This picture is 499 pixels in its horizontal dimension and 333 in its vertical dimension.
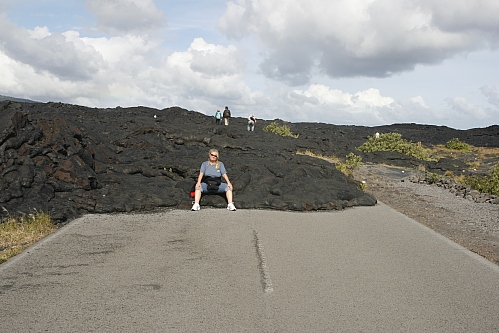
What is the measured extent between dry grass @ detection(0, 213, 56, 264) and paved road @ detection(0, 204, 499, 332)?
306mm

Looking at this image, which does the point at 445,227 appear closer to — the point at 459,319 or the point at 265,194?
the point at 265,194

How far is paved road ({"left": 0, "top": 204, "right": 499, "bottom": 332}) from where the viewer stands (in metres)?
4.87

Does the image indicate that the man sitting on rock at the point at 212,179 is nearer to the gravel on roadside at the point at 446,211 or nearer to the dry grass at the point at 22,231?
the dry grass at the point at 22,231

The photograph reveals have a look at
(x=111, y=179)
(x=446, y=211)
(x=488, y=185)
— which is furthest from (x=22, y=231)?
(x=488, y=185)

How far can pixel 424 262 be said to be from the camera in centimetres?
733

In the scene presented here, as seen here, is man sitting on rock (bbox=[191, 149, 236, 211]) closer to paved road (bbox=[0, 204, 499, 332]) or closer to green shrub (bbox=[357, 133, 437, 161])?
Answer: paved road (bbox=[0, 204, 499, 332])

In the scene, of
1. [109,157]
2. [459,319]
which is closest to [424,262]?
[459,319]

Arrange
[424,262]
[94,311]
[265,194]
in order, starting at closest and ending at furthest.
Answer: [94,311]
[424,262]
[265,194]

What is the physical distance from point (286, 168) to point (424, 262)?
329 inches

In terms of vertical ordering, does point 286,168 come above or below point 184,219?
above

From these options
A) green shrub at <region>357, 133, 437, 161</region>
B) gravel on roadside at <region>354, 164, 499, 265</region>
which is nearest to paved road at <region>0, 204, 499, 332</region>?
gravel on roadside at <region>354, 164, 499, 265</region>

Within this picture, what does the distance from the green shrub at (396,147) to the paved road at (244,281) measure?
89.7 feet

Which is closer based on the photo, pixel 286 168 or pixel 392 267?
pixel 392 267

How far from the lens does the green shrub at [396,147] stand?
3566cm
